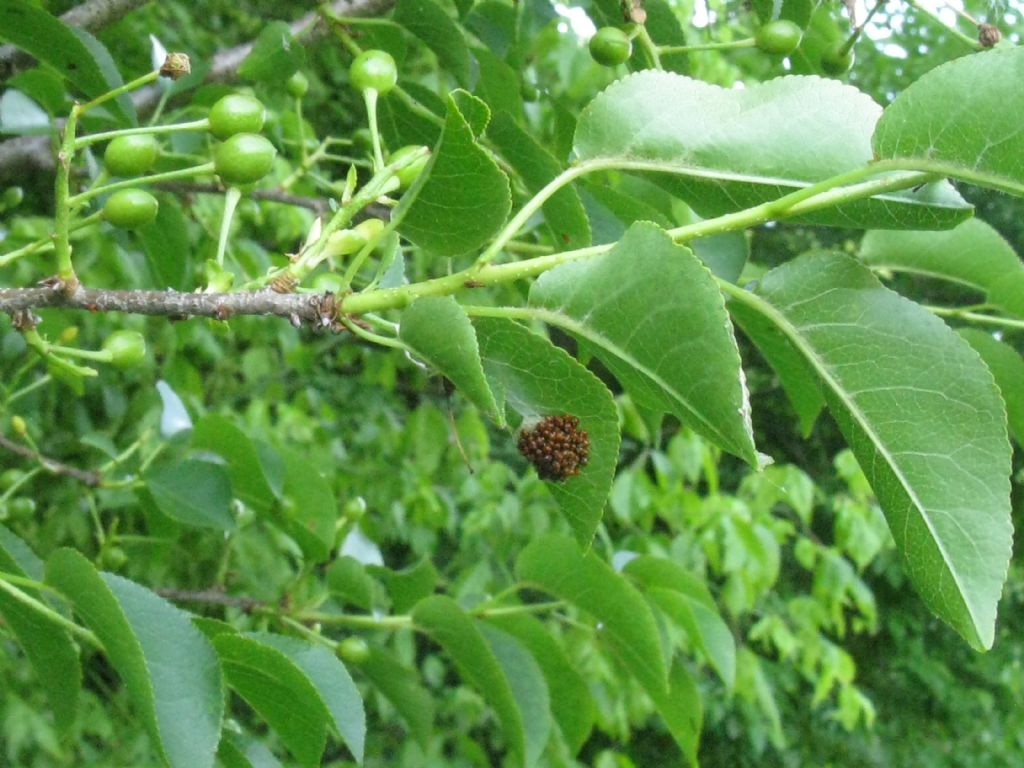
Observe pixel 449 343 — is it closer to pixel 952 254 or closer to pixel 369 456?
pixel 952 254

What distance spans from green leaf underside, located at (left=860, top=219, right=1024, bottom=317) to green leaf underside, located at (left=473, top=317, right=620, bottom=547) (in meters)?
0.49

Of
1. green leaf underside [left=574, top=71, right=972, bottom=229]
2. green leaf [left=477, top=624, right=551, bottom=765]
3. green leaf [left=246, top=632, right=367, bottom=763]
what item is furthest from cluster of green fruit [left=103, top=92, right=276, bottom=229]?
green leaf [left=477, top=624, right=551, bottom=765]

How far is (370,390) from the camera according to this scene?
4266 mm

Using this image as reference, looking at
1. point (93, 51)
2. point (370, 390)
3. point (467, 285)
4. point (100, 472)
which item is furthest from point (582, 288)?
point (370, 390)

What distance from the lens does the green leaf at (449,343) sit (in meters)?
0.55

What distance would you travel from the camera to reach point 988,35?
1.00 metres

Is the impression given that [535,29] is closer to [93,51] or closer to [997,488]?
[93,51]

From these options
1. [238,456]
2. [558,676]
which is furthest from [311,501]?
[558,676]

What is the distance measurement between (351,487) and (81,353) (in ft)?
8.54

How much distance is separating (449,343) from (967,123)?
0.91 ft

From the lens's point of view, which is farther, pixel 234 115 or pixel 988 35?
pixel 988 35

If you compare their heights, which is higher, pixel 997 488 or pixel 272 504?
pixel 997 488

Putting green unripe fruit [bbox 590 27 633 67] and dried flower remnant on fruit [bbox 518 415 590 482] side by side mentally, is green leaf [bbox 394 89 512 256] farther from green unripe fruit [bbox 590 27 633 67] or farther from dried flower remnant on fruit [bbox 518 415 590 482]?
green unripe fruit [bbox 590 27 633 67]

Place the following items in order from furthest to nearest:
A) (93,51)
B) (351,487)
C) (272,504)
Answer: (351,487) → (272,504) → (93,51)
